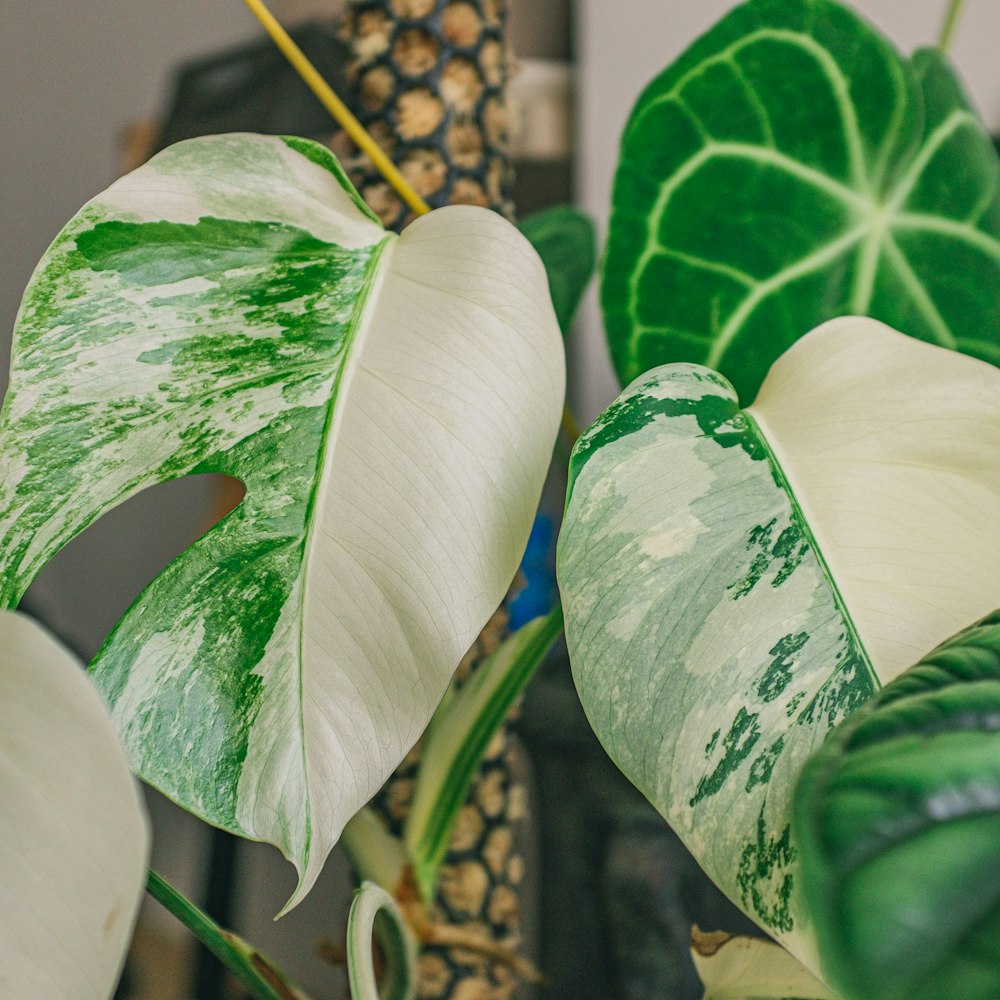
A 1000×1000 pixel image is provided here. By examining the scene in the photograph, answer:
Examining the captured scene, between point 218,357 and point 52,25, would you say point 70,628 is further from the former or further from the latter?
point 218,357

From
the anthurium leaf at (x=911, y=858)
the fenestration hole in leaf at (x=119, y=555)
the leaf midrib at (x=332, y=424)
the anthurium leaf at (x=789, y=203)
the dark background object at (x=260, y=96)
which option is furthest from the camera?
the fenestration hole in leaf at (x=119, y=555)

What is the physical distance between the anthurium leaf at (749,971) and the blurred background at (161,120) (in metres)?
0.54

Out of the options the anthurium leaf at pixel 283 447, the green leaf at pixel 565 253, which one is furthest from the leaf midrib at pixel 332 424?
the green leaf at pixel 565 253

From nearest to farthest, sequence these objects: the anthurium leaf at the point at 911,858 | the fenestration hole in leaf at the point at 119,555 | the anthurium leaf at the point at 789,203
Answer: the anthurium leaf at the point at 911,858 < the anthurium leaf at the point at 789,203 < the fenestration hole in leaf at the point at 119,555

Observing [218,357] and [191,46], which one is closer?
[218,357]

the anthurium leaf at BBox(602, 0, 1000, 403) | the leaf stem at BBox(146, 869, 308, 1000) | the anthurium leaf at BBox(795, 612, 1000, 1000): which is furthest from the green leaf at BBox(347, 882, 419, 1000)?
the anthurium leaf at BBox(602, 0, 1000, 403)

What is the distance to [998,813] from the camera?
0.16 metres

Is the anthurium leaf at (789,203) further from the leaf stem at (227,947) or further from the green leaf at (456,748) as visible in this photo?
the leaf stem at (227,947)

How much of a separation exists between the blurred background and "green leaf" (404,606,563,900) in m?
0.38

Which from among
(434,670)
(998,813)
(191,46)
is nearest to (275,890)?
(434,670)

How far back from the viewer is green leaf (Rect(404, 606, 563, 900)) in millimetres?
471

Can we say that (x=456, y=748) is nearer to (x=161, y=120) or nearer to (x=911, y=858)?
(x=911, y=858)

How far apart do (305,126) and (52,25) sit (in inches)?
17.8

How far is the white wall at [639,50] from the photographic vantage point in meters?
0.87
